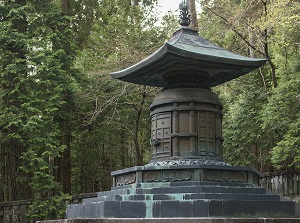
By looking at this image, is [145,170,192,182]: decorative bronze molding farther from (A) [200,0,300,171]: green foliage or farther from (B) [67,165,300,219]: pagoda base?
(A) [200,0,300,171]: green foliage

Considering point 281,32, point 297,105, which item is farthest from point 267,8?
point 297,105

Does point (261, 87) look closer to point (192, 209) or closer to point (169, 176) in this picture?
point (169, 176)

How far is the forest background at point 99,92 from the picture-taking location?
14961mm

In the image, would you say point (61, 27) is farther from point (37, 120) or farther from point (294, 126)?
point (294, 126)

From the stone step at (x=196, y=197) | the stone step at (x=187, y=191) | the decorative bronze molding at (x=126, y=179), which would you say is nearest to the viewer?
the stone step at (x=196, y=197)

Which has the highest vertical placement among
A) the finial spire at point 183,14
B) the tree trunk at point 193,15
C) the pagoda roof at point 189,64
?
the tree trunk at point 193,15

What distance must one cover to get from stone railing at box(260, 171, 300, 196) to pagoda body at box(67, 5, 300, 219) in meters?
5.87

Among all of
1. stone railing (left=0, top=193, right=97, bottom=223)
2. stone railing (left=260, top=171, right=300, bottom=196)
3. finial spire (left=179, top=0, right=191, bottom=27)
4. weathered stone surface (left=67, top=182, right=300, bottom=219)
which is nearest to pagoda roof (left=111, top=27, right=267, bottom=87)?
finial spire (left=179, top=0, right=191, bottom=27)

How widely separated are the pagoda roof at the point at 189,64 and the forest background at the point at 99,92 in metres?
4.45

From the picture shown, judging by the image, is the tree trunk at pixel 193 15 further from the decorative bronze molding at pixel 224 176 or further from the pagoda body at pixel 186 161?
the decorative bronze molding at pixel 224 176

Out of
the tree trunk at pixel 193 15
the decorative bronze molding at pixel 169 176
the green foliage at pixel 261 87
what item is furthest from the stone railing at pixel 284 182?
the decorative bronze molding at pixel 169 176

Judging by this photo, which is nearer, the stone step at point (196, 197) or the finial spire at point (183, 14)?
the stone step at point (196, 197)

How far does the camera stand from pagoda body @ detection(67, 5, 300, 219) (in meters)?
8.46

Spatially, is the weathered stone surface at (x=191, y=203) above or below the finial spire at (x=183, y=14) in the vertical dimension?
below
